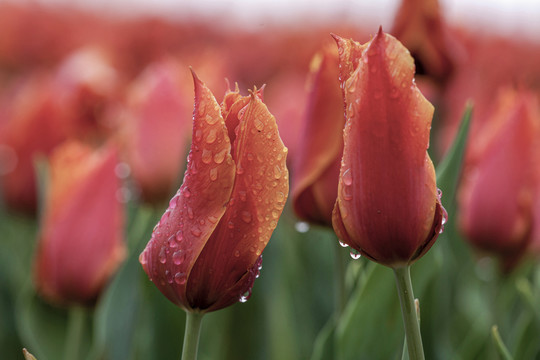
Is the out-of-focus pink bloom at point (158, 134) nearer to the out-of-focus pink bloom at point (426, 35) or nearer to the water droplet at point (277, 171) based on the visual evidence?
the out-of-focus pink bloom at point (426, 35)

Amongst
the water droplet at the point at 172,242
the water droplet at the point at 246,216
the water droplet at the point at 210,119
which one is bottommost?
the water droplet at the point at 172,242

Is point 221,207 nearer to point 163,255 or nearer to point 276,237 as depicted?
point 163,255

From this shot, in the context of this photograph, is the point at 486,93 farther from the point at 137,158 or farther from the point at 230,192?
the point at 230,192

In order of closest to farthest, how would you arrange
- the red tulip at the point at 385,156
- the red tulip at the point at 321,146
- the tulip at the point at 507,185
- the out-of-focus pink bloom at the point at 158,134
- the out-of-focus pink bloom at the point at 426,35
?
the red tulip at the point at 385,156
the red tulip at the point at 321,146
the tulip at the point at 507,185
the out-of-focus pink bloom at the point at 426,35
the out-of-focus pink bloom at the point at 158,134

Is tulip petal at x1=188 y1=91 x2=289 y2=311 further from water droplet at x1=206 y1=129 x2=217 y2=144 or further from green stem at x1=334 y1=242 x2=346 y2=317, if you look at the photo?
green stem at x1=334 y1=242 x2=346 y2=317

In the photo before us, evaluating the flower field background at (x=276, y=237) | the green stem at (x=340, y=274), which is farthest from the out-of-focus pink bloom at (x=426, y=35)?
the green stem at (x=340, y=274)

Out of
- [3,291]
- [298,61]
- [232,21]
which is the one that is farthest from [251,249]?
[232,21]

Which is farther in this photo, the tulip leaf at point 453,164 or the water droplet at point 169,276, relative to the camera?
the tulip leaf at point 453,164

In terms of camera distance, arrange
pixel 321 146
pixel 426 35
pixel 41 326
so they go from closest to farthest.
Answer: pixel 321 146 → pixel 426 35 → pixel 41 326

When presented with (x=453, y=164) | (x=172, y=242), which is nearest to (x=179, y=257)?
(x=172, y=242)
